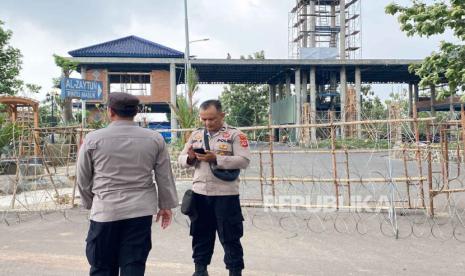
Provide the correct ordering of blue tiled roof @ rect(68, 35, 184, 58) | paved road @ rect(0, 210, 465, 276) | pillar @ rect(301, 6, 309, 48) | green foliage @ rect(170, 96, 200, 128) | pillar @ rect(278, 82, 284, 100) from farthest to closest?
1. pillar @ rect(278, 82, 284, 100)
2. pillar @ rect(301, 6, 309, 48)
3. blue tiled roof @ rect(68, 35, 184, 58)
4. green foliage @ rect(170, 96, 200, 128)
5. paved road @ rect(0, 210, 465, 276)

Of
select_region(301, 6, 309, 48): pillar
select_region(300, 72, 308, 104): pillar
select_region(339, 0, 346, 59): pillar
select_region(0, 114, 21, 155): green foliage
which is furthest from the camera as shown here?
select_region(301, 6, 309, 48): pillar

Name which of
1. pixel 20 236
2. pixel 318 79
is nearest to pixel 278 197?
pixel 20 236

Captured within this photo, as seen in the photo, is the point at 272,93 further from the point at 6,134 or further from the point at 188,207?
the point at 188,207

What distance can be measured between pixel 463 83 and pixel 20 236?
6.42 m

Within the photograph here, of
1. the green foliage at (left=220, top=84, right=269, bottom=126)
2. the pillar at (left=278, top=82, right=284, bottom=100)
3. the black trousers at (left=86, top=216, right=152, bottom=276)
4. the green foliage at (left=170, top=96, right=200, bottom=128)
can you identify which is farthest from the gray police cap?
the green foliage at (left=220, top=84, right=269, bottom=126)

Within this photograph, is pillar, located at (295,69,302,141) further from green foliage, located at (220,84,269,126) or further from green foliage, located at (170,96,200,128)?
green foliage, located at (170,96,200,128)

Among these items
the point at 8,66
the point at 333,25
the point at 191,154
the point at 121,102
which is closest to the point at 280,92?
the point at 333,25

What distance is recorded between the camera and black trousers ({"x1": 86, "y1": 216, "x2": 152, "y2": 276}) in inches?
108

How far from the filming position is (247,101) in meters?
40.3

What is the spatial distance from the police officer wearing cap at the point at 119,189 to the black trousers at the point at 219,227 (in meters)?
0.81

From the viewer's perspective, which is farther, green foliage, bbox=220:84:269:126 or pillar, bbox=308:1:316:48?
green foliage, bbox=220:84:269:126

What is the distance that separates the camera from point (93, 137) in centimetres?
280

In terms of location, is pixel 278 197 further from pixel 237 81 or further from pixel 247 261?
pixel 237 81

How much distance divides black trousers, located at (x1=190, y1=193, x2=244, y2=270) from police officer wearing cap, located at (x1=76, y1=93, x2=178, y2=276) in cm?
81
